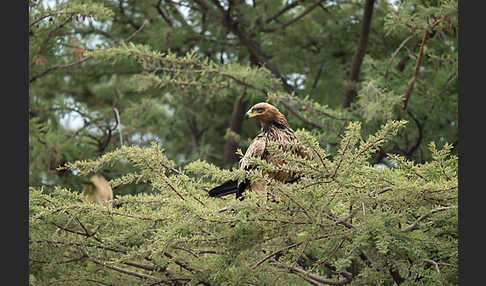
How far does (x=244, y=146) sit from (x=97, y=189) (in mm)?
1490

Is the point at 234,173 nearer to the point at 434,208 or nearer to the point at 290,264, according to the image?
the point at 290,264

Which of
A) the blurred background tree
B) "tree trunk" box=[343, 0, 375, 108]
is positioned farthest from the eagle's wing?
"tree trunk" box=[343, 0, 375, 108]

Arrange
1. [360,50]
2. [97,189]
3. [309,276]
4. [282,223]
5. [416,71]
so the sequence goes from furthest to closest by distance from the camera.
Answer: [360,50] < [97,189] < [416,71] < [309,276] < [282,223]

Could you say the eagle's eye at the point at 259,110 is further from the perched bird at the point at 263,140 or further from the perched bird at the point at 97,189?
the perched bird at the point at 97,189

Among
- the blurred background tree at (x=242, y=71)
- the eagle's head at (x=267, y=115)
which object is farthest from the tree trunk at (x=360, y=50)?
the eagle's head at (x=267, y=115)

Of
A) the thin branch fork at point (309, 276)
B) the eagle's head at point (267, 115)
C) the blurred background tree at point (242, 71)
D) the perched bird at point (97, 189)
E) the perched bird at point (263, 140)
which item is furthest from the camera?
the blurred background tree at point (242, 71)

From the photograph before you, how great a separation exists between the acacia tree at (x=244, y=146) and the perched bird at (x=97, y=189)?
0.28 meters

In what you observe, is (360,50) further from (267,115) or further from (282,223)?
(282,223)

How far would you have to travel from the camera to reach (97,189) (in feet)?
17.8

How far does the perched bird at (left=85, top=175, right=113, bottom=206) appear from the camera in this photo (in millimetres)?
5035

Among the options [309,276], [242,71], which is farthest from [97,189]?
[309,276]

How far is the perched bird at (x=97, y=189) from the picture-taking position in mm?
5035

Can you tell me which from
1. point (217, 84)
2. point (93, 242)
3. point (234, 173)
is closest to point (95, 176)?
point (217, 84)

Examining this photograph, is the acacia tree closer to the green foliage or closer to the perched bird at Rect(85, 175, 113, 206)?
the green foliage
